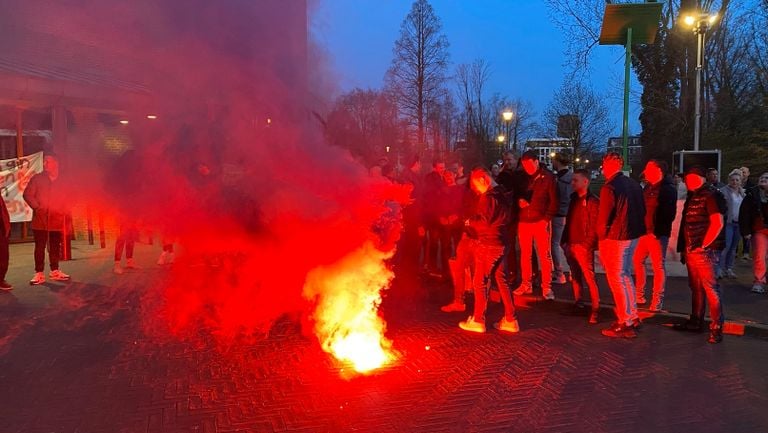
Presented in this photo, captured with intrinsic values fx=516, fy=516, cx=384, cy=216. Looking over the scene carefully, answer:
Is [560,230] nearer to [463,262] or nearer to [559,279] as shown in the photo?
[559,279]

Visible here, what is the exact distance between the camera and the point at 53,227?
8.09 m

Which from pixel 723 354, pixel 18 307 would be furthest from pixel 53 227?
pixel 723 354

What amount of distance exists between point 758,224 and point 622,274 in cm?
365

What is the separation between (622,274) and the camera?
18.5 ft

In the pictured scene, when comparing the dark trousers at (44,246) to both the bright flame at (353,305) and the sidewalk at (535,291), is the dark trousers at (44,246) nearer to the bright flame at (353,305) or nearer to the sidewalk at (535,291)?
the sidewalk at (535,291)

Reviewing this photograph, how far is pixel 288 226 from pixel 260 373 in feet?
4.83

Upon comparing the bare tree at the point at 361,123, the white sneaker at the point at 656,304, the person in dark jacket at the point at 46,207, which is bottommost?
the white sneaker at the point at 656,304

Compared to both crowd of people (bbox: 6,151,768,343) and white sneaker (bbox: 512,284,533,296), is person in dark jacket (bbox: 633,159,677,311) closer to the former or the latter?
crowd of people (bbox: 6,151,768,343)

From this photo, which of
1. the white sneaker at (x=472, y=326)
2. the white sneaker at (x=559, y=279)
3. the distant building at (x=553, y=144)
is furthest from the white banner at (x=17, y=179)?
the distant building at (x=553, y=144)

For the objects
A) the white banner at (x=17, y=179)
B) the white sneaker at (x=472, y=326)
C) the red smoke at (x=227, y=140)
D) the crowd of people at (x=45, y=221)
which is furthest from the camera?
the white banner at (x=17, y=179)

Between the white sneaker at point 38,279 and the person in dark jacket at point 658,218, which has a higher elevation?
the person in dark jacket at point 658,218

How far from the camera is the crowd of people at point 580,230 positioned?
18.2 feet

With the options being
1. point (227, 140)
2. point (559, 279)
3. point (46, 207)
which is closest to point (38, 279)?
point (46, 207)

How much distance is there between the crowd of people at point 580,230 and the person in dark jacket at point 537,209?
14 millimetres
